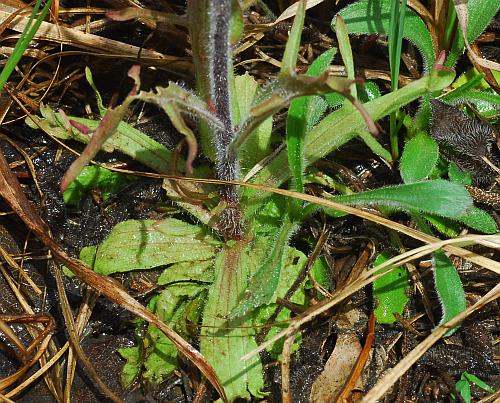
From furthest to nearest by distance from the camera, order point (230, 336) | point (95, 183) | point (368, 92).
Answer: point (95, 183) → point (368, 92) → point (230, 336)

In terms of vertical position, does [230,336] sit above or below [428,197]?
below

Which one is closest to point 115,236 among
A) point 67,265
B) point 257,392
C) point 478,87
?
point 67,265

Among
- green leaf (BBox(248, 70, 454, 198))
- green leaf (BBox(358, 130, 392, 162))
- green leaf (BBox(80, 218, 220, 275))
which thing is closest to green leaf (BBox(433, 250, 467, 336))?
green leaf (BBox(358, 130, 392, 162))

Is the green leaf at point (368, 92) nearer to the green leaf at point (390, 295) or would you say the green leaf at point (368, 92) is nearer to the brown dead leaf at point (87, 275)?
the green leaf at point (390, 295)

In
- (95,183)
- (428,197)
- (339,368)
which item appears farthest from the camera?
(95,183)

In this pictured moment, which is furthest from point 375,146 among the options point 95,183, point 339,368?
point 95,183

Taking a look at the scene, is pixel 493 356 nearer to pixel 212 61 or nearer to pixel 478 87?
pixel 478 87

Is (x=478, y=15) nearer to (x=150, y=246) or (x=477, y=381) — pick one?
(x=477, y=381)
